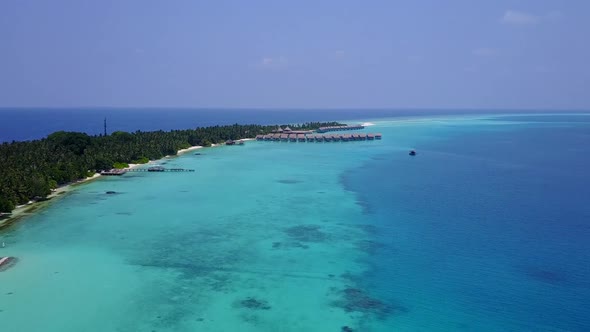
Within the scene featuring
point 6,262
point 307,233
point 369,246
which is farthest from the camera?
point 307,233

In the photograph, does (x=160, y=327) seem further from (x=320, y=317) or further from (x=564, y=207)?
(x=564, y=207)

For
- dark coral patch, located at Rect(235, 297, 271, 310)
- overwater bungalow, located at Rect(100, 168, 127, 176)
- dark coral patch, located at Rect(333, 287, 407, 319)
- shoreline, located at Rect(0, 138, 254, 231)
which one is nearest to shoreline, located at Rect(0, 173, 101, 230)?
shoreline, located at Rect(0, 138, 254, 231)

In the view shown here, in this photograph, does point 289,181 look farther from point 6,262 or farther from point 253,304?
point 253,304

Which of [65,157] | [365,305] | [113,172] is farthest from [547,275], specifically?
[65,157]

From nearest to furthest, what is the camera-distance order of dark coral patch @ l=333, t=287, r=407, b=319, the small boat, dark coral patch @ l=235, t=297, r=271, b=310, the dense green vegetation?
dark coral patch @ l=333, t=287, r=407, b=319
dark coral patch @ l=235, t=297, r=271, b=310
the small boat
the dense green vegetation

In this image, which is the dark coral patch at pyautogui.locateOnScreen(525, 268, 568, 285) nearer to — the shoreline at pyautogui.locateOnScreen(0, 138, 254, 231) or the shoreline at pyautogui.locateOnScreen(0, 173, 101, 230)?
the shoreline at pyautogui.locateOnScreen(0, 138, 254, 231)

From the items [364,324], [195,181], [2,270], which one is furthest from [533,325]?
[195,181]
